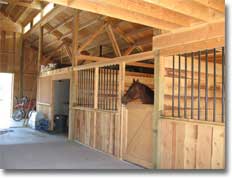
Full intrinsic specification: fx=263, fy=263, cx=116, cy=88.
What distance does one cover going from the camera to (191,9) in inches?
122

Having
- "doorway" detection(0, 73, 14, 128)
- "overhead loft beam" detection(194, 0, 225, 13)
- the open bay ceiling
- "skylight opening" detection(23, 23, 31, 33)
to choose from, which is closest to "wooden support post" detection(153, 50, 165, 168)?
the open bay ceiling

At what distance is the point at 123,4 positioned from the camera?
2928 mm

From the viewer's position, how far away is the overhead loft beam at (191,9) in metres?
2.91

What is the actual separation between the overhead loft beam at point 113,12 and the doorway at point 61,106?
5.75 m

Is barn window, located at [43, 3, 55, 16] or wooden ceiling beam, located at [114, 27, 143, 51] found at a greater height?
barn window, located at [43, 3, 55, 16]

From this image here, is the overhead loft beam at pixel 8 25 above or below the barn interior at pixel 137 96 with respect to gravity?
Result: above

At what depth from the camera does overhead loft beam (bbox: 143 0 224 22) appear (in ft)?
9.56

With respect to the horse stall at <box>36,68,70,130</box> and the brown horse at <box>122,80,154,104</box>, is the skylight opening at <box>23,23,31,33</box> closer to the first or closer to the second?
the horse stall at <box>36,68,70,130</box>

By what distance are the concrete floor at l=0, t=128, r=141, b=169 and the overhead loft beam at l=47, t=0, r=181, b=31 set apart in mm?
2363

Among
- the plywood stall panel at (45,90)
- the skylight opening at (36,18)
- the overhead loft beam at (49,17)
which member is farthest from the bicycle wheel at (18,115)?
the skylight opening at (36,18)

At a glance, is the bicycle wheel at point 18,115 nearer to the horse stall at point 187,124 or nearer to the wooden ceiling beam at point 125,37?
the wooden ceiling beam at point 125,37

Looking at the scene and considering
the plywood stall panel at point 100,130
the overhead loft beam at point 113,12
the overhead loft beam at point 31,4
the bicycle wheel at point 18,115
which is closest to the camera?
the overhead loft beam at point 113,12

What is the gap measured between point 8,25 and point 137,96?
394 inches

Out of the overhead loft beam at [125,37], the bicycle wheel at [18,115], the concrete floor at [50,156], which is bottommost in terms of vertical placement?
the concrete floor at [50,156]
